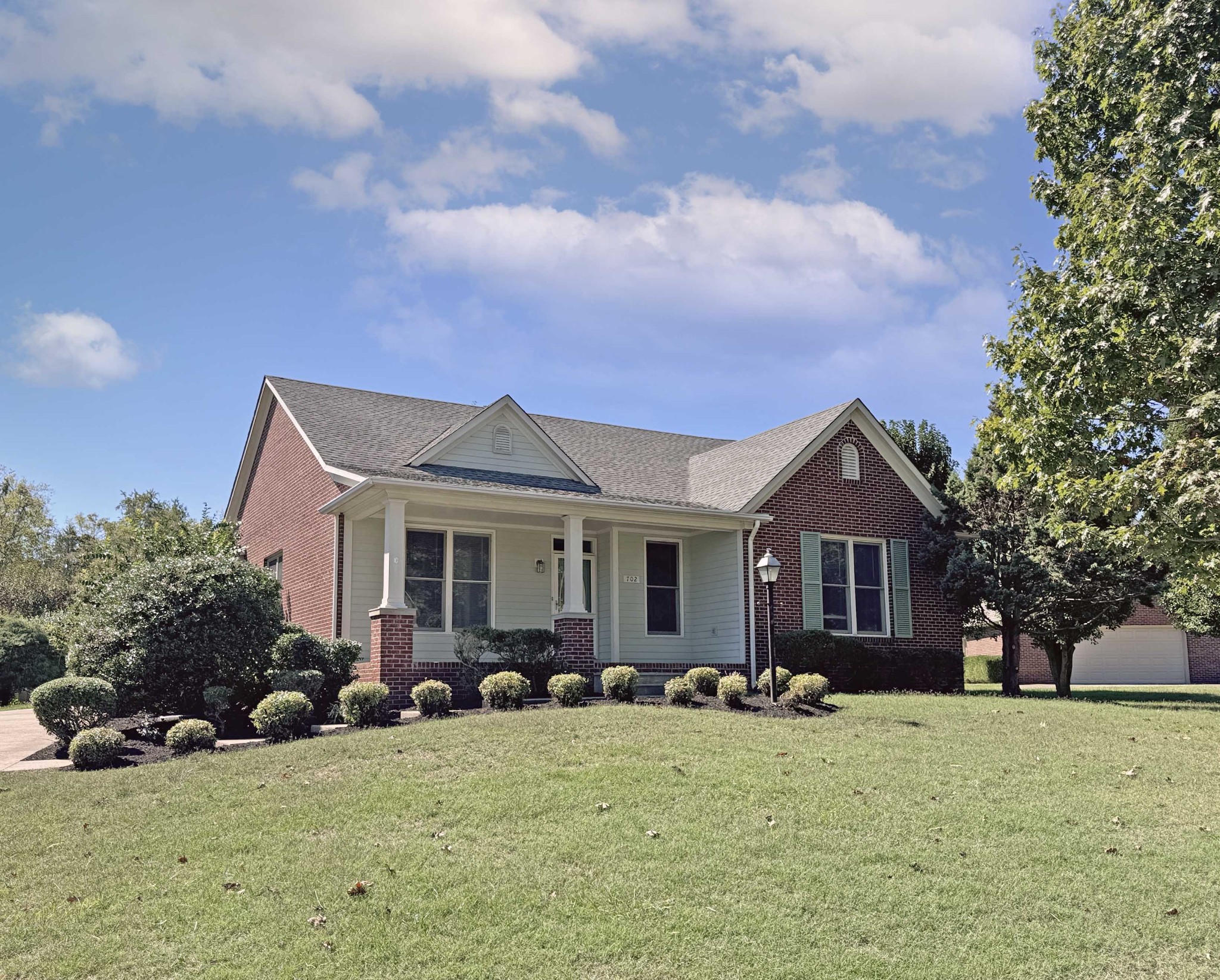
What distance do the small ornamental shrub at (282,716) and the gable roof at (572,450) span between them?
14.0 feet

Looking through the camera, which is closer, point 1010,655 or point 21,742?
point 21,742

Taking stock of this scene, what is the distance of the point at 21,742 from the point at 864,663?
1382 centimetres

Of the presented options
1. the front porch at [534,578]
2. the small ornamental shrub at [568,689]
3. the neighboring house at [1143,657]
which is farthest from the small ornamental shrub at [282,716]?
the neighboring house at [1143,657]

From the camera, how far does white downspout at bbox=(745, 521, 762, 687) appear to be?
61.2 feet

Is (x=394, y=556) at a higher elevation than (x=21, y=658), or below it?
higher

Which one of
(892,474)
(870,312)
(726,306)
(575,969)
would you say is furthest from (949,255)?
(575,969)

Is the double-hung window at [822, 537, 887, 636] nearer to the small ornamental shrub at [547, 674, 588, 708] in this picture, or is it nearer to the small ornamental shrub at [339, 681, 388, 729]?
the small ornamental shrub at [547, 674, 588, 708]

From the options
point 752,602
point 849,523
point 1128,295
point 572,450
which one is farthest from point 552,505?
point 1128,295

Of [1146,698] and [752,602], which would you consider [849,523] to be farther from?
[1146,698]

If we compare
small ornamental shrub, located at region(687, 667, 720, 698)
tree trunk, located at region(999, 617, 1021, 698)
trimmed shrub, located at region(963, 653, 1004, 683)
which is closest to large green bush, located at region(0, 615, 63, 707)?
small ornamental shrub, located at region(687, 667, 720, 698)

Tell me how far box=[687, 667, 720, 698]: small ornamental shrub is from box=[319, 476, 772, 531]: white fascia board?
11.9ft

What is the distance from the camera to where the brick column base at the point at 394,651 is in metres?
14.8

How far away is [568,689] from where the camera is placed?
13695mm

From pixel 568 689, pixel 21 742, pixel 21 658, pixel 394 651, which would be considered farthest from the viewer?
pixel 21 658
